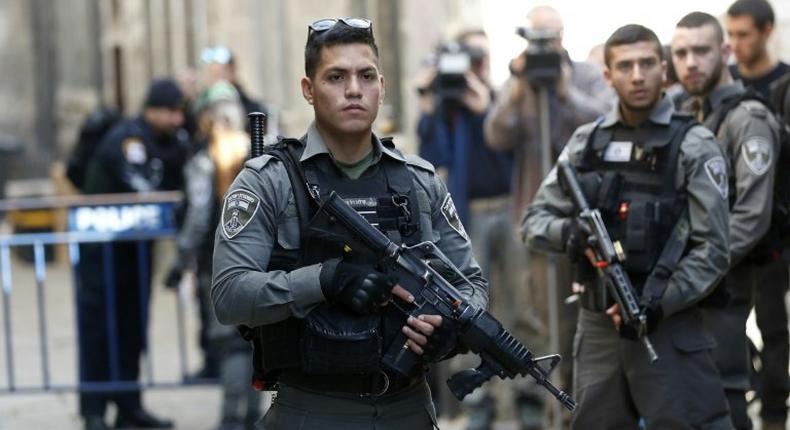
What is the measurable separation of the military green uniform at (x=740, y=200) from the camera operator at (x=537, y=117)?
1309 mm

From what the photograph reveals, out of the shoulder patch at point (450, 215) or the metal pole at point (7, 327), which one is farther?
the metal pole at point (7, 327)

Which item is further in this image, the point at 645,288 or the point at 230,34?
the point at 230,34

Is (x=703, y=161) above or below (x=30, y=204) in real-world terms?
above

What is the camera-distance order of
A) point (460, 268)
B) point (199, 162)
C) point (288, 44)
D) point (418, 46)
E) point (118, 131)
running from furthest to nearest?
1. point (288, 44)
2. point (418, 46)
3. point (118, 131)
4. point (199, 162)
5. point (460, 268)

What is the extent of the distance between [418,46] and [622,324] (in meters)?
8.53

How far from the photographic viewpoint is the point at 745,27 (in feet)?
24.7

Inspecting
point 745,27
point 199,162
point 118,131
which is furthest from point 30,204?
point 745,27

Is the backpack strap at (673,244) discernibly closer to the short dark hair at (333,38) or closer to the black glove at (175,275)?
the short dark hair at (333,38)

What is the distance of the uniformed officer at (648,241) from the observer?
18.5ft

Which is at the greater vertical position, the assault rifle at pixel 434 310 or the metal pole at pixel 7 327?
the assault rifle at pixel 434 310

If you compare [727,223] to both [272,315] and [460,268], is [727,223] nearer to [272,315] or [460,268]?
[460,268]

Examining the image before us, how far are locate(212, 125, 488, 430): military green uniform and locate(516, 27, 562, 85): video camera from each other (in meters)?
3.35

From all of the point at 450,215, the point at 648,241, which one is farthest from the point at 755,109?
the point at 450,215

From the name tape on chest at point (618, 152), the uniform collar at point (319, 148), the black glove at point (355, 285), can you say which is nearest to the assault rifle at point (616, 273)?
the name tape on chest at point (618, 152)
